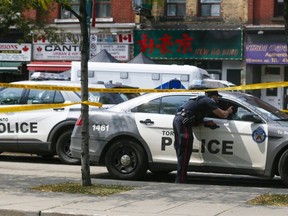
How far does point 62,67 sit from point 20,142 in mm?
13631

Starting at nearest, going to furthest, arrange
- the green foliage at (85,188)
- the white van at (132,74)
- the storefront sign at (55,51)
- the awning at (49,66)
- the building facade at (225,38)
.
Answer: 1. the green foliage at (85,188)
2. the white van at (132,74)
3. the building facade at (225,38)
4. the awning at (49,66)
5. the storefront sign at (55,51)

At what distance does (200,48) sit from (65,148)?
42.6 feet

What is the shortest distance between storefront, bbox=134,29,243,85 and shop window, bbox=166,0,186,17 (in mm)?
892

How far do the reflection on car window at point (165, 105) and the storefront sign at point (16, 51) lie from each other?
58.6 ft

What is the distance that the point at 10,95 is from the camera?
14.2 m

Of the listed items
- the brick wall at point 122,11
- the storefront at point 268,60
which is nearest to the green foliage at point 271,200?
the storefront at point 268,60

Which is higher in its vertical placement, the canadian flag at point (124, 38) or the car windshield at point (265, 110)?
the canadian flag at point (124, 38)

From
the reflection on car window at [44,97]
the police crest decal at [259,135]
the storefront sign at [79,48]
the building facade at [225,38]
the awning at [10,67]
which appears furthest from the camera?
the awning at [10,67]

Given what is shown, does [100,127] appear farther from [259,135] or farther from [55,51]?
[55,51]

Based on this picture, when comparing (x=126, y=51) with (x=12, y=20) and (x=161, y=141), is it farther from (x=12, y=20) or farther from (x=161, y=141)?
(x=161, y=141)

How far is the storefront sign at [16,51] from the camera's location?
28.2 meters

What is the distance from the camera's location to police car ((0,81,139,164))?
45.1 ft

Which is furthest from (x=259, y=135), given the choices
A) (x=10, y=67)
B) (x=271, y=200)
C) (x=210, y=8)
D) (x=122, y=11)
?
(x=10, y=67)

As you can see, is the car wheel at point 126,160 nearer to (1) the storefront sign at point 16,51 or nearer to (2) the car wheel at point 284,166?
(2) the car wheel at point 284,166
